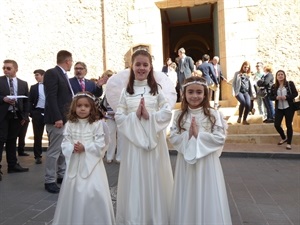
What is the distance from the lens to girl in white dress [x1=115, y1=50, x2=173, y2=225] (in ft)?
9.02

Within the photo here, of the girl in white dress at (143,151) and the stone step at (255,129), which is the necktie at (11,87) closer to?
the girl in white dress at (143,151)

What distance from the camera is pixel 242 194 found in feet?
14.0

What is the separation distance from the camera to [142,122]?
9.34 ft

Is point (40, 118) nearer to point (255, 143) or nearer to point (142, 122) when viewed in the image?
point (142, 122)

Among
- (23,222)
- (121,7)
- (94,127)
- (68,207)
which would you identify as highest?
(121,7)

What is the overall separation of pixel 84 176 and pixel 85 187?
89 mm

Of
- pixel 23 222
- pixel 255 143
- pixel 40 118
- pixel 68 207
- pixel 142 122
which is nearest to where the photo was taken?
pixel 68 207

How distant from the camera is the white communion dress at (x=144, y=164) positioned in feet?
9.00

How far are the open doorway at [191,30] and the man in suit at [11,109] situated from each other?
8.10 meters

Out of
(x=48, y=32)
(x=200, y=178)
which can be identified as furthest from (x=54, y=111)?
(x=48, y=32)

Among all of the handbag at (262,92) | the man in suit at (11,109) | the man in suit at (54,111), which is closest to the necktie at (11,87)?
the man in suit at (11,109)


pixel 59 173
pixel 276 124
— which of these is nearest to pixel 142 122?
pixel 59 173

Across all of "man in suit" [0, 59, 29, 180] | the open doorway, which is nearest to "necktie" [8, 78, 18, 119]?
"man in suit" [0, 59, 29, 180]

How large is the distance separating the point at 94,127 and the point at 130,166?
469mm
